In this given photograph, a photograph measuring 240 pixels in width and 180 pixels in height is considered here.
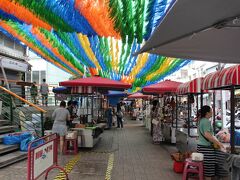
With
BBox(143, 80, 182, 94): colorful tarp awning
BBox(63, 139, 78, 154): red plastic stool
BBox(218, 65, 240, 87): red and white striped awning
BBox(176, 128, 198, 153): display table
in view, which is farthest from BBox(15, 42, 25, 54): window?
BBox(218, 65, 240, 87): red and white striped awning

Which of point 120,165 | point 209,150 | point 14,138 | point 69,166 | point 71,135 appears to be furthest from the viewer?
point 71,135

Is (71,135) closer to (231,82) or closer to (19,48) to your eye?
(231,82)

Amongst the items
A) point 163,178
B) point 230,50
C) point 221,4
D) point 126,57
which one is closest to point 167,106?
point 126,57

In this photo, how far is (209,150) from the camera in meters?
7.19

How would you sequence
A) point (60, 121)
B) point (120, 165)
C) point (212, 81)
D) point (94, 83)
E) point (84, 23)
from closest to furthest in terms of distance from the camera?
point (212, 81) → point (84, 23) → point (120, 165) → point (60, 121) → point (94, 83)

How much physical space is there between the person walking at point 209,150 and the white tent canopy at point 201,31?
4.45ft

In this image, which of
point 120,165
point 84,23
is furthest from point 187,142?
point 84,23

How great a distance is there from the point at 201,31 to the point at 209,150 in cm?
332

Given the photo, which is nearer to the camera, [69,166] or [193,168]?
[193,168]

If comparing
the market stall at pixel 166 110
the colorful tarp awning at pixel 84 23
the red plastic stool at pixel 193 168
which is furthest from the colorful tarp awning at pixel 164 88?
the red plastic stool at pixel 193 168

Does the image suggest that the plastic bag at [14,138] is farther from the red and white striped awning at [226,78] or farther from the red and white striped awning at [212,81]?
the red and white striped awning at [226,78]

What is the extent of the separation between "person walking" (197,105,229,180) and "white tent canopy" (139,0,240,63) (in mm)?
1355

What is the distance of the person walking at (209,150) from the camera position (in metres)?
7.05

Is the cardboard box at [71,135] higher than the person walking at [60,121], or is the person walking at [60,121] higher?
the person walking at [60,121]
